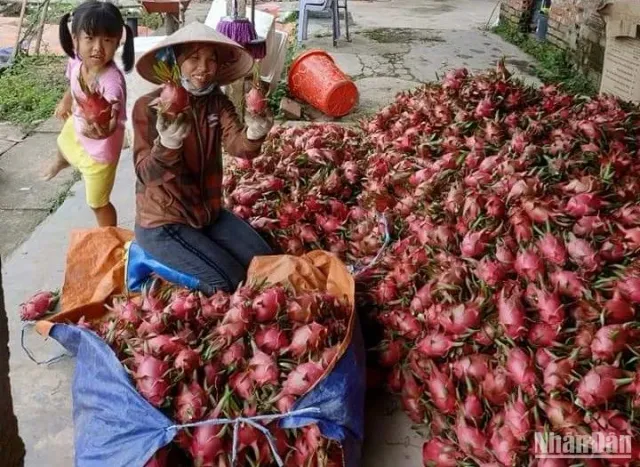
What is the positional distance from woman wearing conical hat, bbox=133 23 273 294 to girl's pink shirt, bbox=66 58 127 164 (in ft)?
1.47

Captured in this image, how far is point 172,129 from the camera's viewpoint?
1991 millimetres

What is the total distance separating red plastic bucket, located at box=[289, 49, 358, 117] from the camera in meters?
4.70

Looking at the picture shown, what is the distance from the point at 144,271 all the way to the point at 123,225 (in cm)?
96

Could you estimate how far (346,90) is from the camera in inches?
185

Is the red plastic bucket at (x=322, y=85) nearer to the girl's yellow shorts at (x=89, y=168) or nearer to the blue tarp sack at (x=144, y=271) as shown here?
the girl's yellow shorts at (x=89, y=168)

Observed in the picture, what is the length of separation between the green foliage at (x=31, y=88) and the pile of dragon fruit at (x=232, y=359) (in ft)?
15.0

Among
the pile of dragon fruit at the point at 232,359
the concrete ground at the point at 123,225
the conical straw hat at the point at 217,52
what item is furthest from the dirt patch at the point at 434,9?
the pile of dragon fruit at the point at 232,359

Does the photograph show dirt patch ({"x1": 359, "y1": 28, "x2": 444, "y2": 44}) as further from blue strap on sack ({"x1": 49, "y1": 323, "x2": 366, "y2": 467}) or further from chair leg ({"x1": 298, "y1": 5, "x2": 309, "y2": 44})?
blue strap on sack ({"x1": 49, "y1": 323, "x2": 366, "y2": 467})

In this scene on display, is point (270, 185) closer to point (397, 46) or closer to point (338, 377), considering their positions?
point (338, 377)

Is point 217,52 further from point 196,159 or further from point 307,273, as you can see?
point 307,273

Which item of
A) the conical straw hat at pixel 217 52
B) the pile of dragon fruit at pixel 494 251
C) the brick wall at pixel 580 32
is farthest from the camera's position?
the brick wall at pixel 580 32

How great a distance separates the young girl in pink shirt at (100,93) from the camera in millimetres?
2533

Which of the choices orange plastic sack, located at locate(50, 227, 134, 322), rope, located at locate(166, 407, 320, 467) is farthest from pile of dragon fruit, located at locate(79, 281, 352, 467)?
orange plastic sack, located at locate(50, 227, 134, 322)

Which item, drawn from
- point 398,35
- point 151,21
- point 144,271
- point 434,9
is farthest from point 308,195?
point 434,9
